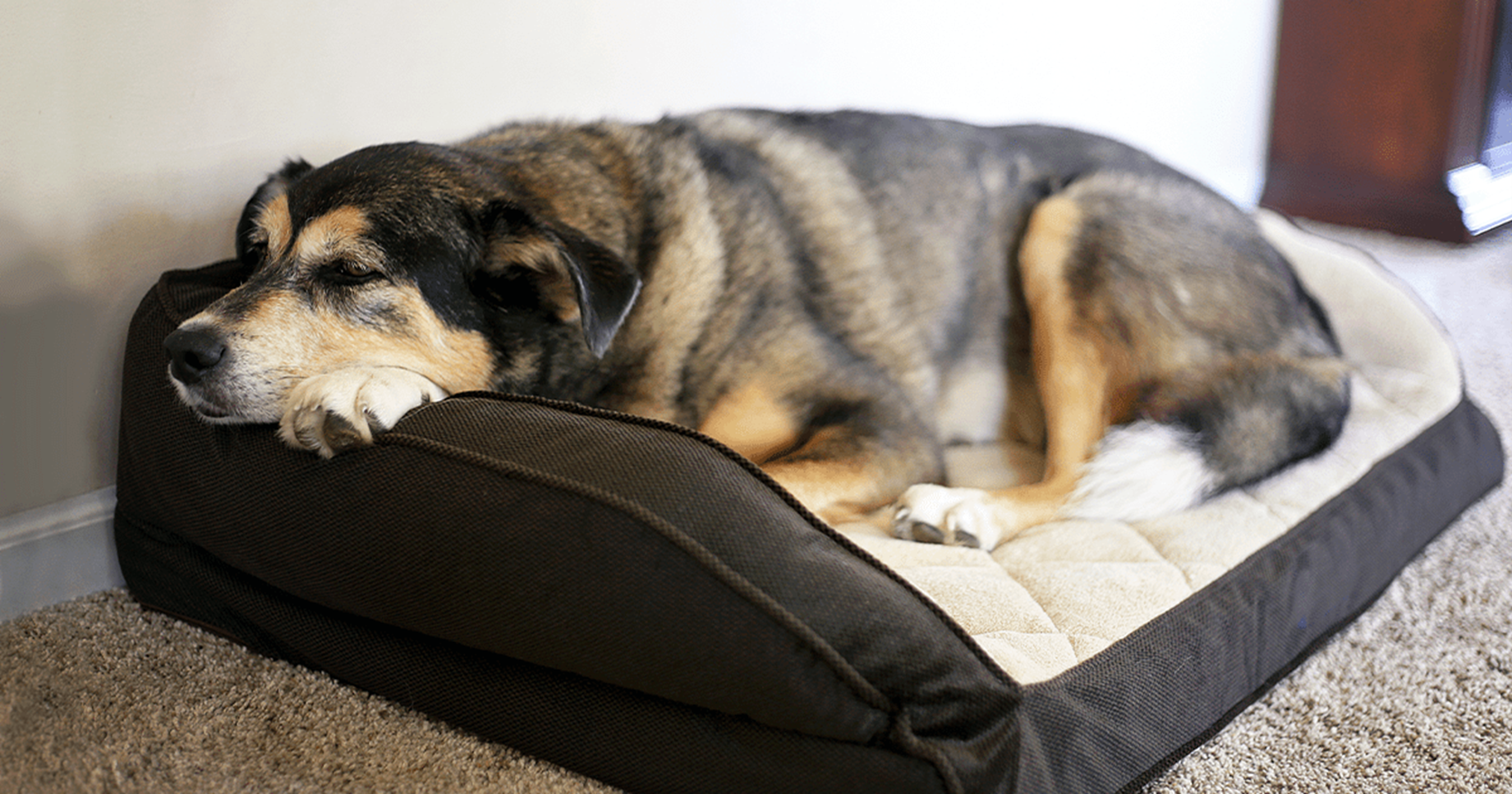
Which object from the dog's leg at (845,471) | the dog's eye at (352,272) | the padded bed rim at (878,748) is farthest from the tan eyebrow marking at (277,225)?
the dog's leg at (845,471)

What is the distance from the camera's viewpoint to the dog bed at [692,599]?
1.25 meters

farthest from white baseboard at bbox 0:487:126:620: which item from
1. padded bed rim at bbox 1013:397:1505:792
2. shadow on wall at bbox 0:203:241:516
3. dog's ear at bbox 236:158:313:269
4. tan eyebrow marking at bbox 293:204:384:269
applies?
padded bed rim at bbox 1013:397:1505:792

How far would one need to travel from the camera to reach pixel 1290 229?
114 inches

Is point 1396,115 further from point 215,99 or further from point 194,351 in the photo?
point 194,351

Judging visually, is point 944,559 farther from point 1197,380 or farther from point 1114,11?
point 1114,11

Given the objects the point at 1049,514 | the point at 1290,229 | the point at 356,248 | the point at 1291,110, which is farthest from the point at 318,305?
the point at 1291,110

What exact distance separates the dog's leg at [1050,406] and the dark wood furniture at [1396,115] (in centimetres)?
297

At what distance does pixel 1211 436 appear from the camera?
1965 millimetres

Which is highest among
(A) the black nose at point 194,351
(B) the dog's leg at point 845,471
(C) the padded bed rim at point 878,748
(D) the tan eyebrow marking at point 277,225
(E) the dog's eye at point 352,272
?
(D) the tan eyebrow marking at point 277,225

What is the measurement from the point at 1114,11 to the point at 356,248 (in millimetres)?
3281

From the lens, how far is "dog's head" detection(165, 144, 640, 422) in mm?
1565

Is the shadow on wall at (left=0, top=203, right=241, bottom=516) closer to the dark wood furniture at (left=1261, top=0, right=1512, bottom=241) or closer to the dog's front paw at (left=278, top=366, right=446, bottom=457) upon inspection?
the dog's front paw at (left=278, top=366, right=446, bottom=457)

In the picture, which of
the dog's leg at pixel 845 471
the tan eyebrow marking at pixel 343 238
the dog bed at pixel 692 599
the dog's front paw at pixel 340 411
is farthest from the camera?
the dog's leg at pixel 845 471

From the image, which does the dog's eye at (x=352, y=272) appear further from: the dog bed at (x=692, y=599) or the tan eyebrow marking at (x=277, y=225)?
the dog bed at (x=692, y=599)
